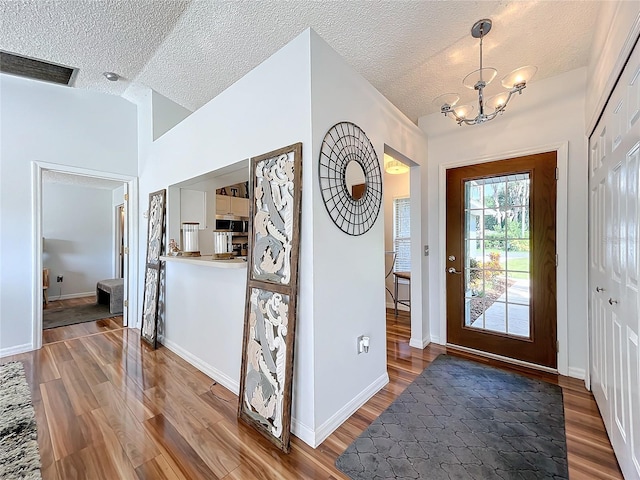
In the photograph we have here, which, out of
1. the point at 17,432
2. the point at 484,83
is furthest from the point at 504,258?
the point at 17,432

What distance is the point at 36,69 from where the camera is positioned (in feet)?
10.0

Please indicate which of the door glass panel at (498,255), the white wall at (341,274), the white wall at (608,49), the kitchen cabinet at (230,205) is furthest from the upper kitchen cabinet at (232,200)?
the white wall at (608,49)

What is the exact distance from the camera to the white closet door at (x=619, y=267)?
1.22 m

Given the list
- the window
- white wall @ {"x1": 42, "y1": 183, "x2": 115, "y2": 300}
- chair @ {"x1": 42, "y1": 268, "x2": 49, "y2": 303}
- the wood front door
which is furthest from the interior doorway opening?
white wall @ {"x1": 42, "y1": 183, "x2": 115, "y2": 300}

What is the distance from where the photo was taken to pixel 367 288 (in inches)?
84.4

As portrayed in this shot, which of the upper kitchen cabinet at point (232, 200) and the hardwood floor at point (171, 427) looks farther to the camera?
the upper kitchen cabinet at point (232, 200)

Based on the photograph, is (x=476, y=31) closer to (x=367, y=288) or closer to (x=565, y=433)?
(x=367, y=288)

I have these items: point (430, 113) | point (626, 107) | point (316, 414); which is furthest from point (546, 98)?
point (316, 414)

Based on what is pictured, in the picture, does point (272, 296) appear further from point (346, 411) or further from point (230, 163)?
point (230, 163)

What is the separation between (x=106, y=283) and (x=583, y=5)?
6.70 meters

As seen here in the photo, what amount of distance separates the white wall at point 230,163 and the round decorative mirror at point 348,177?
0.16 metres

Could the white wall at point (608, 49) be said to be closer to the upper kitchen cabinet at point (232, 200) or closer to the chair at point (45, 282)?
the upper kitchen cabinet at point (232, 200)

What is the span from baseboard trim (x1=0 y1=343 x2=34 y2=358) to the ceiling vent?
3.06 metres

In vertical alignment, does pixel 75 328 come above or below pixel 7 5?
below
